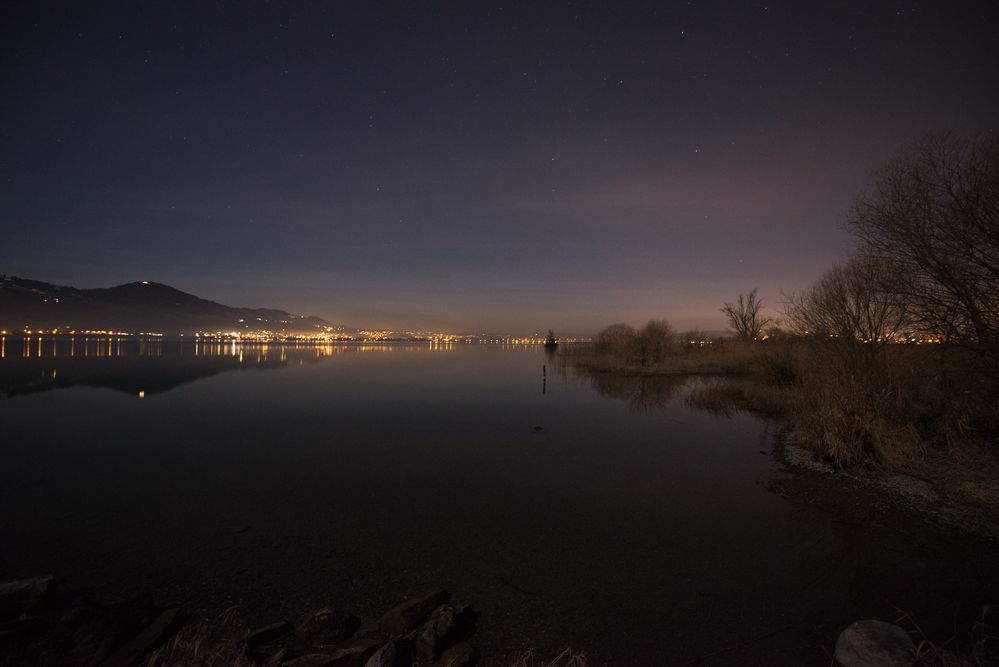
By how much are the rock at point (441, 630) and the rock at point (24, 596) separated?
409 cm

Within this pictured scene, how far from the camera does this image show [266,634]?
181 inches

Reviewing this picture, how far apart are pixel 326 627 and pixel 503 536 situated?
10.2 feet

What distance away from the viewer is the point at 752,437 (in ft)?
48.6

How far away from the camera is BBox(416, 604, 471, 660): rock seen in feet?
14.2

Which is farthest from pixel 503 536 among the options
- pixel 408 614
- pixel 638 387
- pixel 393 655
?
pixel 638 387

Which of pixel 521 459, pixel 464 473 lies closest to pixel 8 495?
pixel 464 473

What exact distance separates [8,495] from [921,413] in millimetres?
21032

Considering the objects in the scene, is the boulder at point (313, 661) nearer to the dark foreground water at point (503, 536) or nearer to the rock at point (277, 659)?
the rock at point (277, 659)

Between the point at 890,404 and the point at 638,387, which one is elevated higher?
the point at 890,404

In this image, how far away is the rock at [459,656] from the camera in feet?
13.8

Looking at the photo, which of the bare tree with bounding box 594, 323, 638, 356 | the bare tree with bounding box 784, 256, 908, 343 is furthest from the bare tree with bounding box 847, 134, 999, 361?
the bare tree with bounding box 594, 323, 638, 356

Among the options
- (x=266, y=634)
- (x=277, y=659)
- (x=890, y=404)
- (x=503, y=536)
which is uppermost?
(x=890, y=404)

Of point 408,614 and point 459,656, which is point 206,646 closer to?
point 408,614

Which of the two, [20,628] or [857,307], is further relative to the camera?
[857,307]
